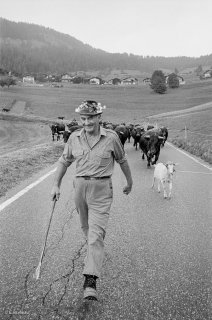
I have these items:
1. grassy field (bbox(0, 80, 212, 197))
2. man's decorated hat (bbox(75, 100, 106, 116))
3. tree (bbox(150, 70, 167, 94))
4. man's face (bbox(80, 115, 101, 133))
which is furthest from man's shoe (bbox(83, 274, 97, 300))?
tree (bbox(150, 70, 167, 94))

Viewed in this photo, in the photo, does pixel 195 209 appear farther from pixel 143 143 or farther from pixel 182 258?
pixel 143 143

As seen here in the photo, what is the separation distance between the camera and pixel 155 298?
13.1 feet

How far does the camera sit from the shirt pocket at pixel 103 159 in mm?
4336

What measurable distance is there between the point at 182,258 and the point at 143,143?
11972mm

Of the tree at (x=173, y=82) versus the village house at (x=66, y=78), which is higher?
the tree at (x=173, y=82)

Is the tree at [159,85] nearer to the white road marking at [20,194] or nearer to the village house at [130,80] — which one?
the village house at [130,80]

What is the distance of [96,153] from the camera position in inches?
171

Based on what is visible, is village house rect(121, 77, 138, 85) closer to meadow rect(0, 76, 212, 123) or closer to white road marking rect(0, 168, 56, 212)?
meadow rect(0, 76, 212, 123)

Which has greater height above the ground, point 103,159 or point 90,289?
point 103,159

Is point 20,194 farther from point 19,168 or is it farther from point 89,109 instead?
point 89,109

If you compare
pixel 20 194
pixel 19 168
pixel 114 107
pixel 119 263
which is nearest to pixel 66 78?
pixel 114 107

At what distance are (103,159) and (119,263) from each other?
1453 mm

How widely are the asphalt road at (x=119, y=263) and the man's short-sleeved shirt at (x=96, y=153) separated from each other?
4.12 feet

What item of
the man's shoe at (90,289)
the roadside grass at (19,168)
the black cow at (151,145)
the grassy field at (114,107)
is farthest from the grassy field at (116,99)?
the man's shoe at (90,289)
